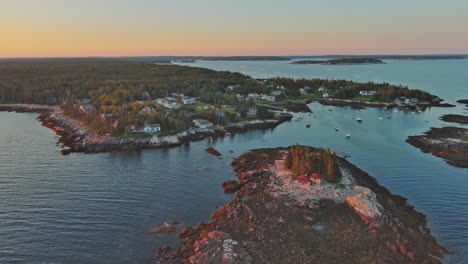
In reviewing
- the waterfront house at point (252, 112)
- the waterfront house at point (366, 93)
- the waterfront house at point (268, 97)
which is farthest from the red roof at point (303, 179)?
the waterfront house at point (366, 93)

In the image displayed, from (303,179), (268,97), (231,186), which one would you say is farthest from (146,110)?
(268,97)

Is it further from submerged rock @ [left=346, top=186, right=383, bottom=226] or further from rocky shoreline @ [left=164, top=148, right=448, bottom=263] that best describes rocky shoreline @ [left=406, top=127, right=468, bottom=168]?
submerged rock @ [left=346, top=186, right=383, bottom=226]

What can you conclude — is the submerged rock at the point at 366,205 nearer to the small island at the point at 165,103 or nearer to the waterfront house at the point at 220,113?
the small island at the point at 165,103

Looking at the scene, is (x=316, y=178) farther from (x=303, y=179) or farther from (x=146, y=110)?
(x=146, y=110)

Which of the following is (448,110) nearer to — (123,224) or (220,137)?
(220,137)

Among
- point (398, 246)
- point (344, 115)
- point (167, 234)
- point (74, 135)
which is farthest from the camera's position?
point (344, 115)

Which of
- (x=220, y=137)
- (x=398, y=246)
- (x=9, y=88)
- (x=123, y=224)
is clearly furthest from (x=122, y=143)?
(x=9, y=88)

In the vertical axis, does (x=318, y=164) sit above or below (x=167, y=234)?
above
